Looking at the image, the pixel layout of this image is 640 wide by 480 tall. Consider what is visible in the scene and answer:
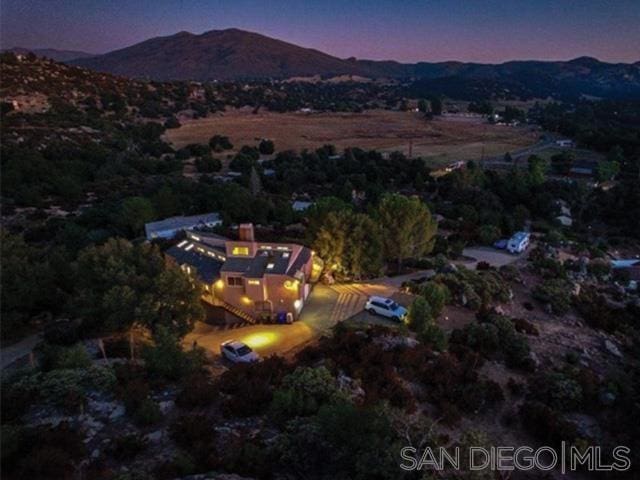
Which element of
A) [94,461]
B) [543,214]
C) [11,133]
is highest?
[11,133]

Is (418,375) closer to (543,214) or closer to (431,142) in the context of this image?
(543,214)

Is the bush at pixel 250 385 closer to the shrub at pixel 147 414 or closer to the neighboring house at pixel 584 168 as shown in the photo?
the shrub at pixel 147 414

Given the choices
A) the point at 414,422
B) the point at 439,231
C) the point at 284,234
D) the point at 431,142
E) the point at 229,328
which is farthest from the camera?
the point at 431,142

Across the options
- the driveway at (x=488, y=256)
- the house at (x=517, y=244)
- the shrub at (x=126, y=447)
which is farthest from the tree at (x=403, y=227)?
the shrub at (x=126, y=447)

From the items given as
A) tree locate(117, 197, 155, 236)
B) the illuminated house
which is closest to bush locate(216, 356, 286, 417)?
the illuminated house

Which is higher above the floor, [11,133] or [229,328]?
[11,133]

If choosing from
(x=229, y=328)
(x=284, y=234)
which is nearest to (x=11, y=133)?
(x=284, y=234)

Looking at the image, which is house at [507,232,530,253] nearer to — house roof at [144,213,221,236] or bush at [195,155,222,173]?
house roof at [144,213,221,236]

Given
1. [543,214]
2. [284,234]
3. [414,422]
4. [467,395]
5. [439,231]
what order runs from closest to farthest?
[414,422] < [467,395] < [284,234] < [439,231] < [543,214]
